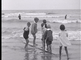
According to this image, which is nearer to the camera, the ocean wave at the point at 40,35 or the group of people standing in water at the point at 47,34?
the group of people standing in water at the point at 47,34

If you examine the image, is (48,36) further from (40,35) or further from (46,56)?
(46,56)

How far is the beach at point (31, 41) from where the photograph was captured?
332 cm

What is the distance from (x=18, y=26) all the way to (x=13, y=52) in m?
0.52

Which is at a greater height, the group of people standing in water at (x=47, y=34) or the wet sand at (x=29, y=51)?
the group of people standing in water at (x=47, y=34)

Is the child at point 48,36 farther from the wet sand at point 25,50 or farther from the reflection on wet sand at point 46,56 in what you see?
the reflection on wet sand at point 46,56

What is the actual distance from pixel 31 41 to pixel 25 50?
10.4 inches

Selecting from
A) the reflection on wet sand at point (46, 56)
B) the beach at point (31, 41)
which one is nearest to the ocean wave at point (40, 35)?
the beach at point (31, 41)

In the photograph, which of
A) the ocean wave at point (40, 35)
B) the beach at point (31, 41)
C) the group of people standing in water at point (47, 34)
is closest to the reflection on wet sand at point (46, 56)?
the beach at point (31, 41)

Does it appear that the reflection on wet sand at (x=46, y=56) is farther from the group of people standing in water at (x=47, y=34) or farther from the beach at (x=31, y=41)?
the group of people standing in water at (x=47, y=34)

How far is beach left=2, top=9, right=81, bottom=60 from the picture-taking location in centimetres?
332

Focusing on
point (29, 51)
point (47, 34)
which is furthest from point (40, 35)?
point (29, 51)

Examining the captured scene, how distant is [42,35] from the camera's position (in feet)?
11.2

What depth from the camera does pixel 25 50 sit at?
349 cm
